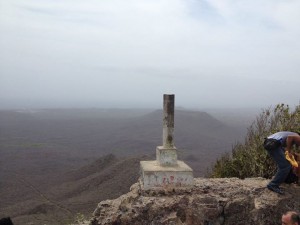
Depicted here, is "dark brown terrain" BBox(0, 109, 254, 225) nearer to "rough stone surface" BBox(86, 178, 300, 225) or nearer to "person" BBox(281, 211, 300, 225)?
"rough stone surface" BBox(86, 178, 300, 225)

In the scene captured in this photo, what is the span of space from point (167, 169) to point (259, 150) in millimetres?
4403

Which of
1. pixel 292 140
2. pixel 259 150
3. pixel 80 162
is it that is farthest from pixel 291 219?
pixel 80 162

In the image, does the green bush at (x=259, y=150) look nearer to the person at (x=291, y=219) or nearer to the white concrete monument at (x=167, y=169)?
the white concrete monument at (x=167, y=169)

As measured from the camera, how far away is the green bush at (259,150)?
1315cm

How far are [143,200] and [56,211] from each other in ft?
54.9

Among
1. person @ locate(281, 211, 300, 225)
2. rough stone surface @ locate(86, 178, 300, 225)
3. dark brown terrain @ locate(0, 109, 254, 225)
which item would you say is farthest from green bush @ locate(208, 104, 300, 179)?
person @ locate(281, 211, 300, 225)

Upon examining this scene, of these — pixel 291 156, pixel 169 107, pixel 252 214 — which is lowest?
pixel 252 214

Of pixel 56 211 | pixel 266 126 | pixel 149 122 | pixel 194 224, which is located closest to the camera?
pixel 194 224

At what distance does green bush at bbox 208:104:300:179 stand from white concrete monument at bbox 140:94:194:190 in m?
3.49

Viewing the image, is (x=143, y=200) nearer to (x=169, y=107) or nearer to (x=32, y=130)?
(x=169, y=107)

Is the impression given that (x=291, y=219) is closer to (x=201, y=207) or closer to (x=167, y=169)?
(x=201, y=207)

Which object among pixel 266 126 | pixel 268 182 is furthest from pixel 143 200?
pixel 266 126

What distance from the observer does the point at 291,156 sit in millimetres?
10031

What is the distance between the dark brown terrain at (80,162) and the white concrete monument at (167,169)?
7620mm
